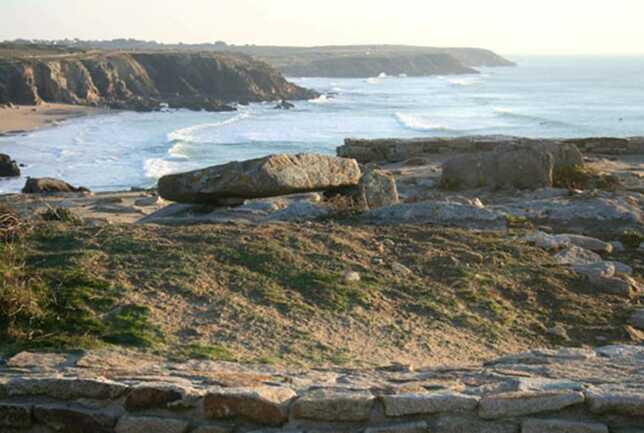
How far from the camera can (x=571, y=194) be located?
12.4 meters

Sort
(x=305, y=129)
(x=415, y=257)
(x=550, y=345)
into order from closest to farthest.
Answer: (x=550, y=345) < (x=415, y=257) < (x=305, y=129)

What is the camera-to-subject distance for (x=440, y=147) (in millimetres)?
20094

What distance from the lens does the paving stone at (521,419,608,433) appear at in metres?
4.25

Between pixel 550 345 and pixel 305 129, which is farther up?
pixel 550 345

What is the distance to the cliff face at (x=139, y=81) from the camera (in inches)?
2702

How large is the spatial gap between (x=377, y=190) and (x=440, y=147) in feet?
26.4

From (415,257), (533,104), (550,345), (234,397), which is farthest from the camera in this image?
(533,104)

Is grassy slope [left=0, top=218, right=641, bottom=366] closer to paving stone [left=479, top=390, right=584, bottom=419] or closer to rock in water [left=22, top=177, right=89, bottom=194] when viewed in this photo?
paving stone [left=479, top=390, right=584, bottom=419]

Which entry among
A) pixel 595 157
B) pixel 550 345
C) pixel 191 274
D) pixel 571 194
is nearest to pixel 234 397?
pixel 191 274

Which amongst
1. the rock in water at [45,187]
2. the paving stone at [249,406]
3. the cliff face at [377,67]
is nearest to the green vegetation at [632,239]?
the paving stone at [249,406]

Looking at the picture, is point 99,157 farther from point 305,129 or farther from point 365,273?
point 365,273

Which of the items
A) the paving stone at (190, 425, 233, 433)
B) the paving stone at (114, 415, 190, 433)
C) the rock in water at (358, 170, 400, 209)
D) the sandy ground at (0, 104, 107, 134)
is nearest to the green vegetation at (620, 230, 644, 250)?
the rock in water at (358, 170, 400, 209)

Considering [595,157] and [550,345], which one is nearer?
[550,345]

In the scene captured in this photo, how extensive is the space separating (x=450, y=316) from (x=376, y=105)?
69328 millimetres
